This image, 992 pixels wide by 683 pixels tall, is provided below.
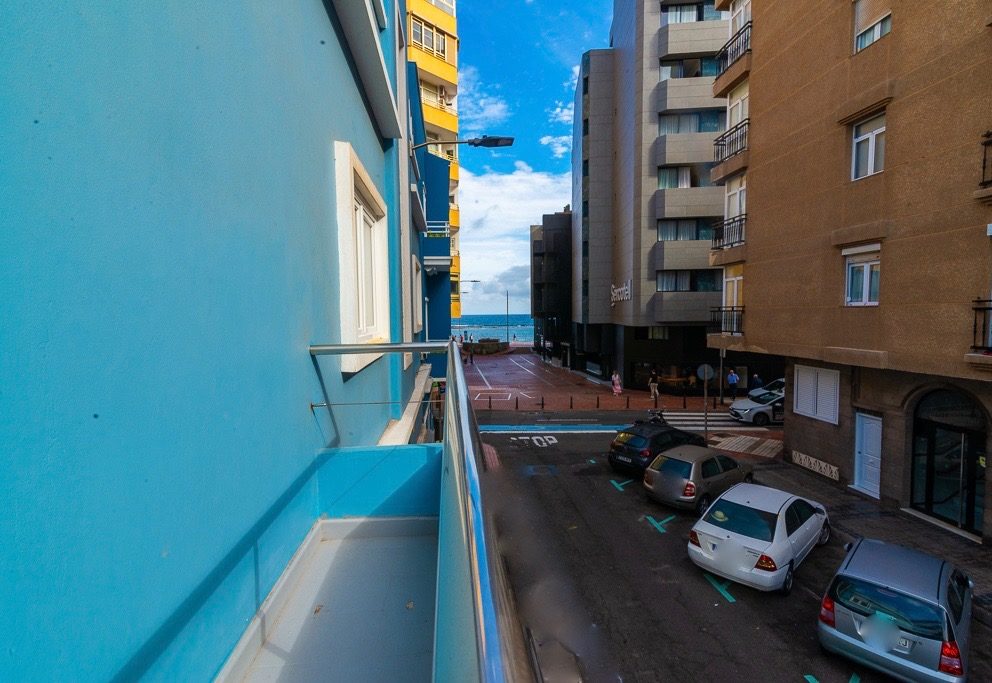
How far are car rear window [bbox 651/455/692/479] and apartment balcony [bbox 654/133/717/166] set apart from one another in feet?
75.0

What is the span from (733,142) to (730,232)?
131 inches

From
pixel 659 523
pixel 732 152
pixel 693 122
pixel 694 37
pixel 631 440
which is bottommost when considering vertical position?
pixel 659 523

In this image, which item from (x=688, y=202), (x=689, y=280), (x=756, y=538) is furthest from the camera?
(x=689, y=280)

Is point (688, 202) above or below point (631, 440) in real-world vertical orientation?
above

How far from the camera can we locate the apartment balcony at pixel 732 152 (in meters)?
16.8

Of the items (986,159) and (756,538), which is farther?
(986,159)

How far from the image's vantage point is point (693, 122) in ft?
97.5

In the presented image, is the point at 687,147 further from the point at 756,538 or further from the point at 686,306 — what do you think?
the point at 756,538

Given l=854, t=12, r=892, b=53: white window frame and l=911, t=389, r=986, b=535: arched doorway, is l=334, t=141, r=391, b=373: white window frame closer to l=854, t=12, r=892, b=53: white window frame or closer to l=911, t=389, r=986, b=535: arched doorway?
l=911, t=389, r=986, b=535: arched doorway

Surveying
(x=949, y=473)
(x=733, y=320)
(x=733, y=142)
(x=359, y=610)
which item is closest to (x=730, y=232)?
(x=733, y=142)

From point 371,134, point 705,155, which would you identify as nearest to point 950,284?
point 371,134

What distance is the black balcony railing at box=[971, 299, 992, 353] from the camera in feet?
30.5

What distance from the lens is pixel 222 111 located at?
2.03 m

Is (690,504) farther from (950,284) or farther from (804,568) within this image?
(950,284)
